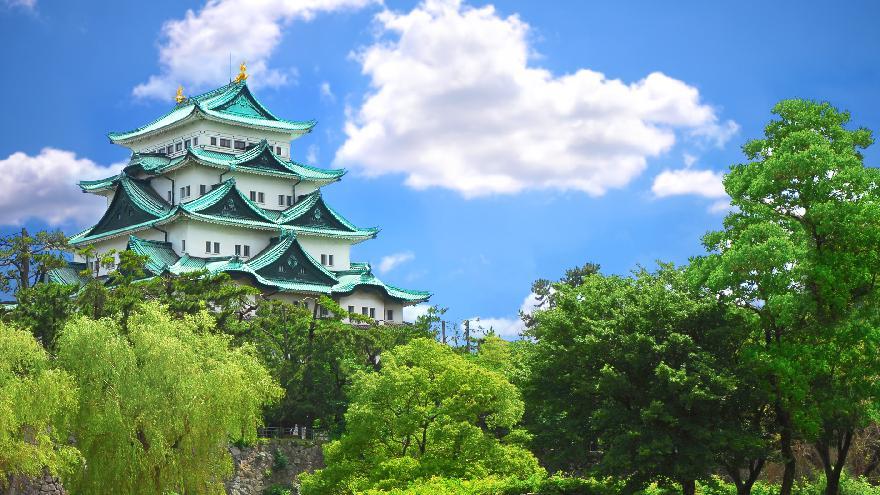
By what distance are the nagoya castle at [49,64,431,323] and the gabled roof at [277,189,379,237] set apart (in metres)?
0.05

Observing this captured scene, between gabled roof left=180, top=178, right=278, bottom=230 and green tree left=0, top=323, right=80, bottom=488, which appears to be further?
gabled roof left=180, top=178, right=278, bottom=230

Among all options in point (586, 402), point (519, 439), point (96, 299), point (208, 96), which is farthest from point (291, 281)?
point (586, 402)

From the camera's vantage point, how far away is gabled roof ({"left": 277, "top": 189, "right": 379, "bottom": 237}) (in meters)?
61.0

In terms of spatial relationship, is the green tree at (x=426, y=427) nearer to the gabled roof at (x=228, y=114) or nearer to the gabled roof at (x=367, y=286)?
the gabled roof at (x=367, y=286)

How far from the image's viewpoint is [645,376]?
88.0 feet

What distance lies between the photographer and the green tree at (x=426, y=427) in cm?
2923

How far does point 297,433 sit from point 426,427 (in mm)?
14338

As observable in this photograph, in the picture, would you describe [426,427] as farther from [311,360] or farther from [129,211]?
[129,211]

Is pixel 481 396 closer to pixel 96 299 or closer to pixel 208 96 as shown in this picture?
pixel 96 299

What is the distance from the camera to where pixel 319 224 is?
204 feet

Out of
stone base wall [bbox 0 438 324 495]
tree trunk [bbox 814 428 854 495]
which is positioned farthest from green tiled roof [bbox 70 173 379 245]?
tree trunk [bbox 814 428 854 495]

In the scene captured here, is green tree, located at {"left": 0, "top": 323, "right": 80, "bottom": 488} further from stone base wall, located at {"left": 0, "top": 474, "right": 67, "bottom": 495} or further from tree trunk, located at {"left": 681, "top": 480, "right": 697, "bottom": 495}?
tree trunk, located at {"left": 681, "top": 480, "right": 697, "bottom": 495}

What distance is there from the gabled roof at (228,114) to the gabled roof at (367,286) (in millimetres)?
9264

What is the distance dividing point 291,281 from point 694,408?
33.6 metres
